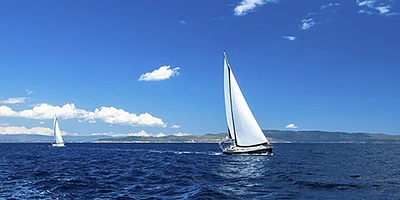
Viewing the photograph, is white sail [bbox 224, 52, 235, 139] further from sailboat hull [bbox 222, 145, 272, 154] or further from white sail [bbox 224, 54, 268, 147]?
sailboat hull [bbox 222, 145, 272, 154]

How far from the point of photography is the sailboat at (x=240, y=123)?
87312 millimetres

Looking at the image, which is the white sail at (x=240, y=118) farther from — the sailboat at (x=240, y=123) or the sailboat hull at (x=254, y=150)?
the sailboat hull at (x=254, y=150)

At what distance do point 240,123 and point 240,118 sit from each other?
3.53ft

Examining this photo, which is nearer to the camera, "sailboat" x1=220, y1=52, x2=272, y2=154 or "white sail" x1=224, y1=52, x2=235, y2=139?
"sailboat" x1=220, y1=52, x2=272, y2=154

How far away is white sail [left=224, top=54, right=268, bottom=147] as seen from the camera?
87.2m

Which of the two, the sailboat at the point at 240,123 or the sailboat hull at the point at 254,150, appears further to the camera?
the sailboat hull at the point at 254,150

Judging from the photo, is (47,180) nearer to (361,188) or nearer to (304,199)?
(304,199)

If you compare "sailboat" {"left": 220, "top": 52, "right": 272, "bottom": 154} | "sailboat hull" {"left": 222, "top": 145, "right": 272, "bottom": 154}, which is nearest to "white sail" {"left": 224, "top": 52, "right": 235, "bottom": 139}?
"sailboat" {"left": 220, "top": 52, "right": 272, "bottom": 154}

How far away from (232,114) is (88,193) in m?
57.7

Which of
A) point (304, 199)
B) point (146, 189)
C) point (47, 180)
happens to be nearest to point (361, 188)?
point (304, 199)

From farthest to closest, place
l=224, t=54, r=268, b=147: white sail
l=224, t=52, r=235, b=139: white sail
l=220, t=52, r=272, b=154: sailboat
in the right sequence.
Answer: l=224, t=52, r=235, b=139: white sail → l=220, t=52, r=272, b=154: sailboat → l=224, t=54, r=268, b=147: white sail

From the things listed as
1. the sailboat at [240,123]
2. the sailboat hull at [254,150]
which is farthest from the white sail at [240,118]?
the sailboat hull at [254,150]

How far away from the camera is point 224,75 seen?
91.4 metres

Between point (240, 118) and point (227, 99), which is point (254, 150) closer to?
point (240, 118)
